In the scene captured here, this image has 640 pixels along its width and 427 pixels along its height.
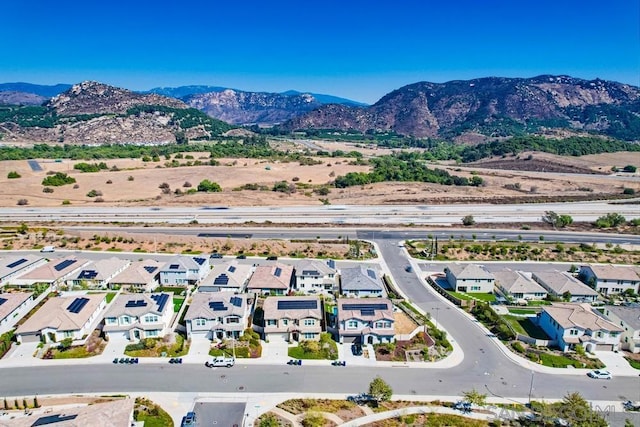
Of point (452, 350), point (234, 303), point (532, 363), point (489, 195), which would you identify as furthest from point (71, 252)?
point (489, 195)

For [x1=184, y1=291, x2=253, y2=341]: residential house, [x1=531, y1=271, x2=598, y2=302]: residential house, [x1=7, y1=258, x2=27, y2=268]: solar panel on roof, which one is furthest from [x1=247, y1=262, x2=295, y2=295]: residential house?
[x1=531, y1=271, x2=598, y2=302]: residential house

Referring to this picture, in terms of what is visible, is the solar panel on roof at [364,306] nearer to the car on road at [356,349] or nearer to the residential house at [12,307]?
the car on road at [356,349]

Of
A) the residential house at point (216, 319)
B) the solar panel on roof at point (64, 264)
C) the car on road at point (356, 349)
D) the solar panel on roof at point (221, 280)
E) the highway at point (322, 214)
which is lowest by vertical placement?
the car on road at point (356, 349)

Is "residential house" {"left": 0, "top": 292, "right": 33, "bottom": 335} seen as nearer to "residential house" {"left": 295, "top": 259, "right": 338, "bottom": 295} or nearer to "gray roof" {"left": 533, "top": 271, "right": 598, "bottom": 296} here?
"residential house" {"left": 295, "top": 259, "right": 338, "bottom": 295}

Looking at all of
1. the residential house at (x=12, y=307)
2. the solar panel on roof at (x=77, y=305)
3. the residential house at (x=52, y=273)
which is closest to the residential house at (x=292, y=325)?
the solar panel on roof at (x=77, y=305)

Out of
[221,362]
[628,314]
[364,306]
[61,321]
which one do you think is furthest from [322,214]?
[628,314]

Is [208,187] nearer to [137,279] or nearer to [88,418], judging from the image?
[137,279]
